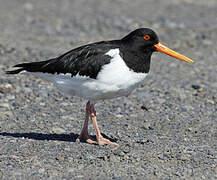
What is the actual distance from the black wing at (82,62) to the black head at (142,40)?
298mm

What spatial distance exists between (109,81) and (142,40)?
962 mm

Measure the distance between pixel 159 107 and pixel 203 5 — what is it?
10989 millimetres

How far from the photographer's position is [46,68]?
7.64 m

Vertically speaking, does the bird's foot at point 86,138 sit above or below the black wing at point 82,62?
below

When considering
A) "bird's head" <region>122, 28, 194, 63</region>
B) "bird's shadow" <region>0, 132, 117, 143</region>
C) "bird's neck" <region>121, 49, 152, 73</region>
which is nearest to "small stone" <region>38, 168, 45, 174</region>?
"bird's shadow" <region>0, 132, 117, 143</region>

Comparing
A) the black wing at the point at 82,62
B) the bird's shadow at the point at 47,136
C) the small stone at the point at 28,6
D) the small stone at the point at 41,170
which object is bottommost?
the small stone at the point at 41,170

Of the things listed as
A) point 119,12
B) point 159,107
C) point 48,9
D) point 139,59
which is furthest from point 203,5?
point 139,59

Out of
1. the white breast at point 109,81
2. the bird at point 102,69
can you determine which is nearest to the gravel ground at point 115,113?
the bird at point 102,69

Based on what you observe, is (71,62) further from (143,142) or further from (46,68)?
(143,142)

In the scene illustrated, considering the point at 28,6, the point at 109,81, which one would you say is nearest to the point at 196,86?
the point at 109,81

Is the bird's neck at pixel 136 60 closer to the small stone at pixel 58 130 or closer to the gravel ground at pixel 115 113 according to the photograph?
the gravel ground at pixel 115 113

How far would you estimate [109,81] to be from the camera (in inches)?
273

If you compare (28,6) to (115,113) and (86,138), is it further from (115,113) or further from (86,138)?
(86,138)

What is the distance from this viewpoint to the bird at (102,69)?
6996mm
